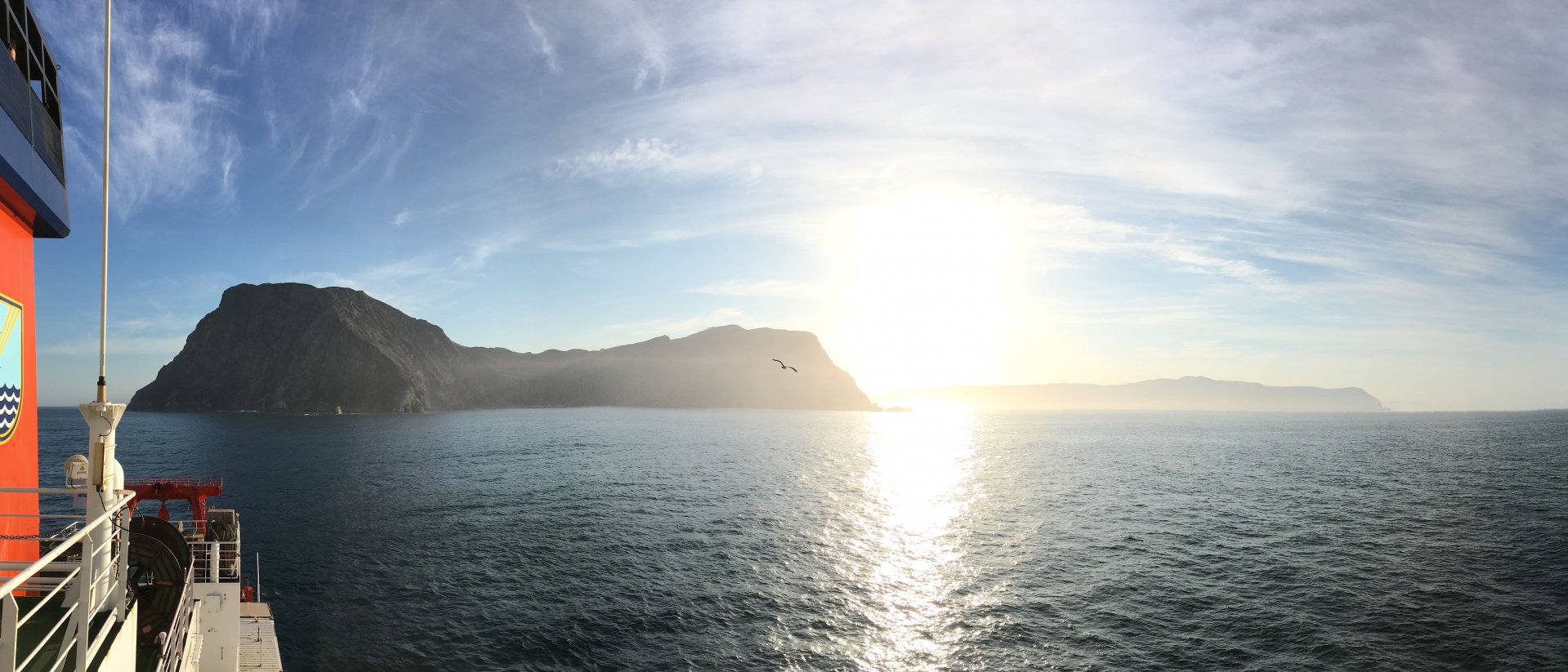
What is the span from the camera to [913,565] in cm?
5303

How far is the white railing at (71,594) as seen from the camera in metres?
8.28

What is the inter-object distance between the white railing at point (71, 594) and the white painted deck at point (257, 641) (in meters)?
10.1

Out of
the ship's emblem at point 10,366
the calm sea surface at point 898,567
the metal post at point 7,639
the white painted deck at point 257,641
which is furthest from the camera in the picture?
the calm sea surface at point 898,567

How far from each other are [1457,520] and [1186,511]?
2377cm

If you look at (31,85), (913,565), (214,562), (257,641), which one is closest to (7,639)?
(31,85)

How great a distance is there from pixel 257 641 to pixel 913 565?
40.2 meters

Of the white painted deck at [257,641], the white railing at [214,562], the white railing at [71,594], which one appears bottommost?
the white painted deck at [257,641]

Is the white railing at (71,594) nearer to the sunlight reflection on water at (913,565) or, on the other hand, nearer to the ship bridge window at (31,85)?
the ship bridge window at (31,85)

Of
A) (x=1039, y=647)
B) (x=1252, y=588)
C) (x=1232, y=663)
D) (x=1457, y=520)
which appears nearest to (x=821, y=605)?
(x=1039, y=647)

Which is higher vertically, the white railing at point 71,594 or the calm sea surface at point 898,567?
the white railing at point 71,594

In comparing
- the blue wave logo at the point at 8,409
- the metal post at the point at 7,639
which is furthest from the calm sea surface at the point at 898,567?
the metal post at the point at 7,639

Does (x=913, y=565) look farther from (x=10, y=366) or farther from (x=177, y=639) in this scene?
(x=10, y=366)

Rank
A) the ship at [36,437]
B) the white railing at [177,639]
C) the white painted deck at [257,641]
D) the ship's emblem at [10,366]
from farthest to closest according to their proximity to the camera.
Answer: the white painted deck at [257,641] < the white railing at [177,639] < the ship's emblem at [10,366] < the ship at [36,437]

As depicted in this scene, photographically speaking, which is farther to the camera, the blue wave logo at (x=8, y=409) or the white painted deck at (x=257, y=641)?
the white painted deck at (x=257, y=641)
